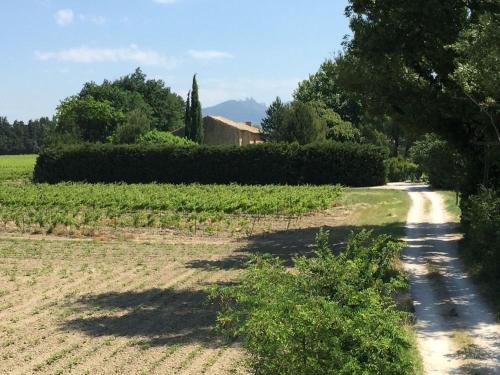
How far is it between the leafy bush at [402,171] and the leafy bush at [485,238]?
41.2 meters

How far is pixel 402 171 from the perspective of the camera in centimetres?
5903

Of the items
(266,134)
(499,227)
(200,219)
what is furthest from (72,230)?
(266,134)

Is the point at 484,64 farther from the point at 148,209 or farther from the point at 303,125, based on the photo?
the point at 303,125

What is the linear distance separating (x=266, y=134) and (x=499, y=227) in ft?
237

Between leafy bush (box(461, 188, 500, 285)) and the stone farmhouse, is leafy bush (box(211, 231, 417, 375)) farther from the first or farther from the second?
the stone farmhouse

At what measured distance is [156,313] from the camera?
13297 mm

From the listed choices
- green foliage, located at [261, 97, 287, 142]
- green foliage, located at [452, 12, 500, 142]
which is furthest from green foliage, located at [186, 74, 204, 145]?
green foliage, located at [452, 12, 500, 142]

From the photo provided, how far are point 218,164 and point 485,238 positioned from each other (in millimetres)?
39292

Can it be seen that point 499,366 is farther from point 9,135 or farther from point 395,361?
point 9,135

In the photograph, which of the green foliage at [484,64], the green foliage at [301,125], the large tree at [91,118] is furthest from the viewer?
the large tree at [91,118]

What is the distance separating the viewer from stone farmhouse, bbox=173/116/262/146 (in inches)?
3622

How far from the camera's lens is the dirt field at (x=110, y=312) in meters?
9.99

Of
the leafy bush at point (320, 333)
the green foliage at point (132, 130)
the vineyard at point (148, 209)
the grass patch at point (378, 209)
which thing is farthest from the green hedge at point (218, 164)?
the leafy bush at point (320, 333)

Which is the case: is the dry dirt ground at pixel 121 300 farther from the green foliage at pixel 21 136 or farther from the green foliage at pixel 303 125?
the green foliage at pixel 21 136
